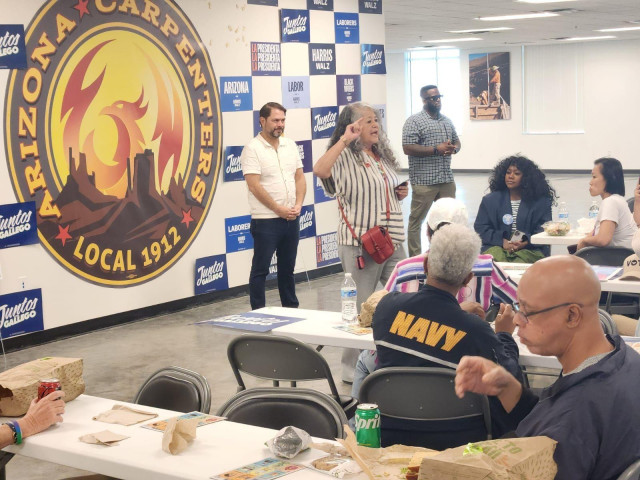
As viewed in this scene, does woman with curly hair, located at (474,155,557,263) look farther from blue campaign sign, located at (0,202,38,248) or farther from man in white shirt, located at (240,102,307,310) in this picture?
blue campaign sign, located at (0,202,38,248)

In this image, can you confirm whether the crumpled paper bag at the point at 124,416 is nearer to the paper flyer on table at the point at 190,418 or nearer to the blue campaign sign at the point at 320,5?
the paper flyer on table at the point at 190,418

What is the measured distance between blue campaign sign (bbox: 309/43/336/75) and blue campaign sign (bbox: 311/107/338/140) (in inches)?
15.2

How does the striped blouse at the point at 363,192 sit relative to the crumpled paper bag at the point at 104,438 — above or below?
above

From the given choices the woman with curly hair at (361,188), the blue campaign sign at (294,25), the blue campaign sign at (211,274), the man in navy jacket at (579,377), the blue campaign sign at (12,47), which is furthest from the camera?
the blue campaign sign at (294,25)

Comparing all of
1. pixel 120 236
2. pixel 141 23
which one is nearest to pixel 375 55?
pixel 141 23

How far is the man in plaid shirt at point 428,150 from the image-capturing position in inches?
365

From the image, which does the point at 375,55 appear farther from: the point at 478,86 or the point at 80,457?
the point at 478,86

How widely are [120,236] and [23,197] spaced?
3.30ft

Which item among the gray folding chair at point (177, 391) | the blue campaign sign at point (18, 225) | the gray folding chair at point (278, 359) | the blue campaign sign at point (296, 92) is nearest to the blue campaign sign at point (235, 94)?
the blue campaign sign at point (296, 92)

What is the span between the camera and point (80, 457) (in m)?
2.60

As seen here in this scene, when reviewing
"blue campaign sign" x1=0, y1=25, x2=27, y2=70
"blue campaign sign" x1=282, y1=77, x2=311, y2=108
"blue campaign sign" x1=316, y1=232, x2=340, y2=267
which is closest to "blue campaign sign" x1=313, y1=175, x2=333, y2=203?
"blue campaign sign" x1=316, y1=232, x2=340, y2=267

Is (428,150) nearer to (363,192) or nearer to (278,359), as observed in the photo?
(363,192)

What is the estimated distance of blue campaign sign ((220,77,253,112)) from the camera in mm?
8445

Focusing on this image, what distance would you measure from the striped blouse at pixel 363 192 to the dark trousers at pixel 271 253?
4.72 feet
